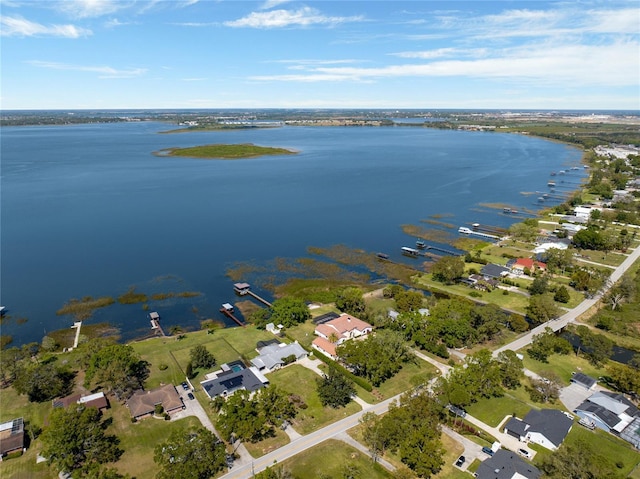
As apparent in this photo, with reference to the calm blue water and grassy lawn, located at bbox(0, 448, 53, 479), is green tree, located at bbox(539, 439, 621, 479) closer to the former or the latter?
grassy lawn, located at bbox(0, 448, 53, 479)

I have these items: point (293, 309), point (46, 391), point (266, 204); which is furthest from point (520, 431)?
point (266, 204)

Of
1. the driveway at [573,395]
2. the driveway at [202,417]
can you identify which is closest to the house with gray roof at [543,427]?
the driveway at [573,395]

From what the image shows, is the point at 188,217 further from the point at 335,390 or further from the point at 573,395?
the point at 573,395

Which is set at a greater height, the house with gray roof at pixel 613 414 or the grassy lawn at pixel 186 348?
the house with gray roof at pixel 613 414

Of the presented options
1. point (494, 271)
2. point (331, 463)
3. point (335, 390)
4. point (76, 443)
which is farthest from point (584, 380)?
point (76, 443)

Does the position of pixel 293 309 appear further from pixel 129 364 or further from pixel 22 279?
pixel 22 279

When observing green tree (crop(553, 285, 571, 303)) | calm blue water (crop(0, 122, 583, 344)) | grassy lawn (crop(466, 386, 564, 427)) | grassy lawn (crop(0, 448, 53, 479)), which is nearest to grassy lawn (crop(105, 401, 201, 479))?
grassy lawn (crop(0, 448, 53, 479))

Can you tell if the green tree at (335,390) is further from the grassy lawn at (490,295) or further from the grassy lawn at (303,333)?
the grassy lawn at (490,295)

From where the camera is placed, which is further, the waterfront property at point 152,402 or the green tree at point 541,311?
the green tree at point 541,311
